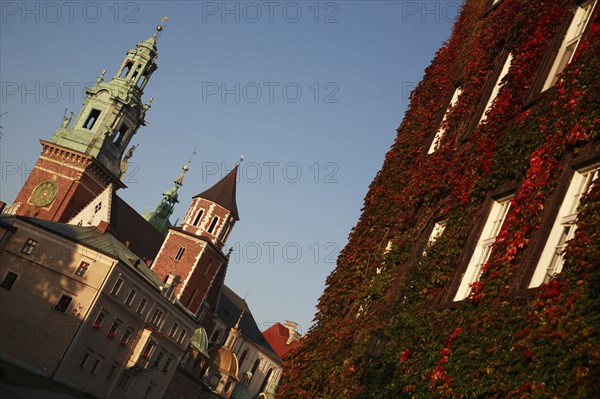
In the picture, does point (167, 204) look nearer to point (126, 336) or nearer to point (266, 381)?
point (266, 381)

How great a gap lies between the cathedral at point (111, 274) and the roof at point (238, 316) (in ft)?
2.90

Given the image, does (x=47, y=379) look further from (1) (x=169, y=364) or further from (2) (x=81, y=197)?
(2) (x=81, y=197)

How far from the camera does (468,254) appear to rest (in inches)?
458

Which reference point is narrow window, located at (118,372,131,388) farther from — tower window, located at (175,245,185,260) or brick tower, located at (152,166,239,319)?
tower window, located at (175,245,185,260)

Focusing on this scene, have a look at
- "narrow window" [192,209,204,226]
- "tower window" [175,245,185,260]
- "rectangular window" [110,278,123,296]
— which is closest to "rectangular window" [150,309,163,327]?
"rectangular window" [110,278,123,296]

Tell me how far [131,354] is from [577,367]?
5648 cm

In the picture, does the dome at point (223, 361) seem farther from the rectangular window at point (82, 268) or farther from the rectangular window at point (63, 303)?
the rectangular window at point (63, 303)

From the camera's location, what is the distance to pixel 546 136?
34.3 feet

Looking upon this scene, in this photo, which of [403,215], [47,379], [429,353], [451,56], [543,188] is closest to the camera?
[543,188]

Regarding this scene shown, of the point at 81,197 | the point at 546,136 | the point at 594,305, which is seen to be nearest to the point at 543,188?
the point at 546,136

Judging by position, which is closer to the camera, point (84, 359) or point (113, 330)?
point (84, 359)

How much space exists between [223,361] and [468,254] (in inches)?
3094

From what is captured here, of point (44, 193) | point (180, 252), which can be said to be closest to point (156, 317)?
point (180, 252)

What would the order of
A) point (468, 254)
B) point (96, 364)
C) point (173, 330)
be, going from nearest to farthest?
point (468, 254) < point (96, 364) < point (173, 330)
